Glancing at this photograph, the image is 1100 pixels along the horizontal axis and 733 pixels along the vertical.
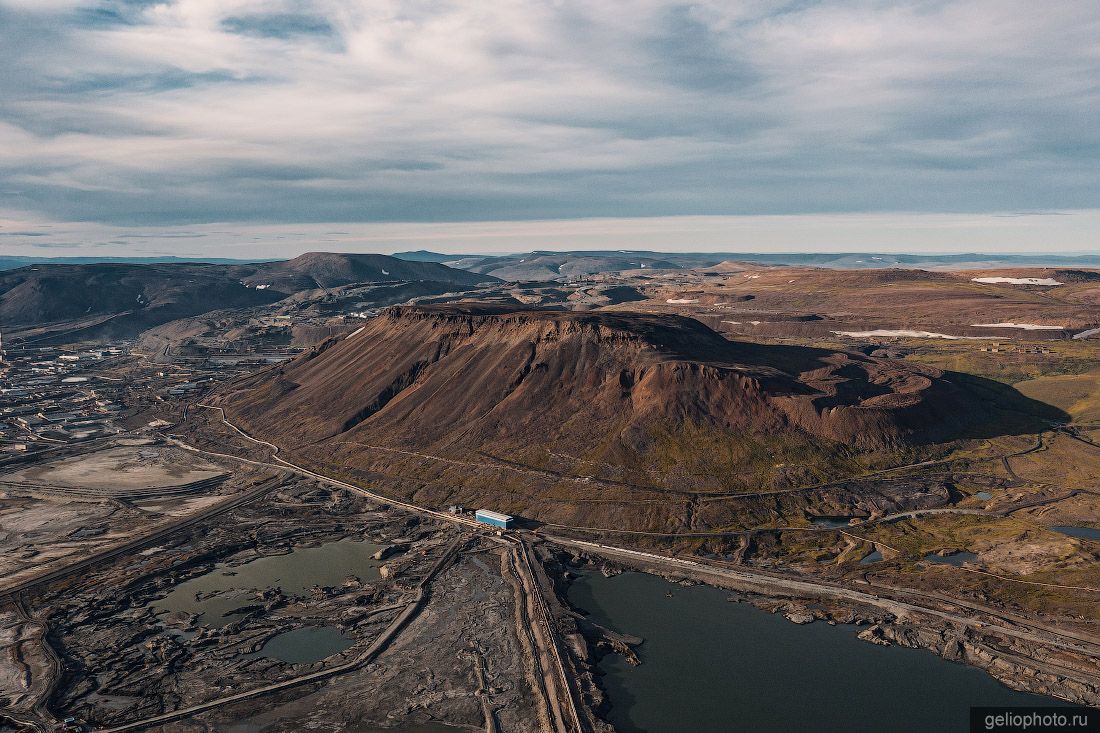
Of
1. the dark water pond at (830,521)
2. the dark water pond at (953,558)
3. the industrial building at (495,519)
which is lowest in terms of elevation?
the industrial building at (495,519)

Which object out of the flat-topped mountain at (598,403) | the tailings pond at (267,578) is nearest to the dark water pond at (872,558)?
the flat-topped mountain at (598,403)

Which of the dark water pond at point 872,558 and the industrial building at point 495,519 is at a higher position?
the dark water pond at point 872,558

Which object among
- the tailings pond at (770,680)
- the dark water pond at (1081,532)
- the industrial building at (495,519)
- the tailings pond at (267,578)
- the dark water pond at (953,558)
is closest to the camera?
the tailings pond at (770,680)

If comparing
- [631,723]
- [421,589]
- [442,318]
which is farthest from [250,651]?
[442,318]

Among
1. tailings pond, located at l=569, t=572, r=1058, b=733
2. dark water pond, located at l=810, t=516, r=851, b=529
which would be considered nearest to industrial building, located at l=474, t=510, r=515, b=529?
tailings pond, located at l=569, t=572, r=1058, b=733

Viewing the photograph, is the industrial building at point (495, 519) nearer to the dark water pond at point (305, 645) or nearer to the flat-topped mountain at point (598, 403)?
the flat-topped mountain at point (598, 403)

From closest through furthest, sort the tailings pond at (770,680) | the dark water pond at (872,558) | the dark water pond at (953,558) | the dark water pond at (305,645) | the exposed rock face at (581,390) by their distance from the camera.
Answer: the tailings pond at (770,680)
the dark water pond at (305,645)
the dark water pond at (953,558)
the dark water pond at (872,558)
the exposed rock face at (581,390)

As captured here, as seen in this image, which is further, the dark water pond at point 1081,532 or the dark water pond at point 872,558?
the dark water pond at point 1081,532

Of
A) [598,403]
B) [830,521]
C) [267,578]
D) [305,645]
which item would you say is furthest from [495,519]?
[830,521]
